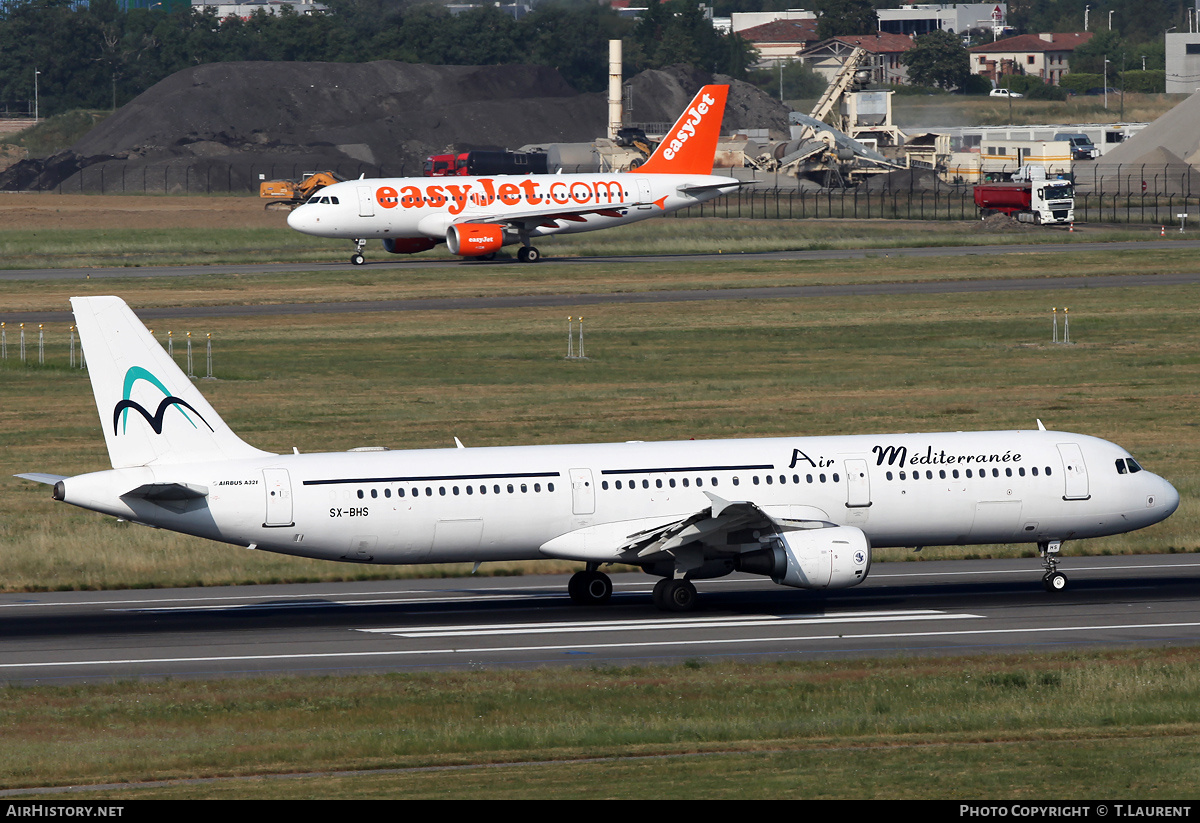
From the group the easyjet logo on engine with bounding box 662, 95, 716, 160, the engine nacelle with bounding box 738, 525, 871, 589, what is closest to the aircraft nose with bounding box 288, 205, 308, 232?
the easyjet logo on engine with bounding box 662, 95, 716, 160

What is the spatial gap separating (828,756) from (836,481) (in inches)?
540

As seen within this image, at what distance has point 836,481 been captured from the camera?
119 feet

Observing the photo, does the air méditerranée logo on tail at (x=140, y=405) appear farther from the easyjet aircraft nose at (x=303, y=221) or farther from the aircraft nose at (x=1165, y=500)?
the easyjet aircraft nose at (x=303, y=221)

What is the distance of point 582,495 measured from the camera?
3550 cm

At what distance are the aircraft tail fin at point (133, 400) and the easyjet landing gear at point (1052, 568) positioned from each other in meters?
18.6

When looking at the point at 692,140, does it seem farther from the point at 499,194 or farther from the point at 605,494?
the point at 605,494

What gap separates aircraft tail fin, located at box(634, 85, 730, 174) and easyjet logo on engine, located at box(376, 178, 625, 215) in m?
3.80

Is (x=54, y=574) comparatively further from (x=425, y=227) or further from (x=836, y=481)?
(x=425, y=227)

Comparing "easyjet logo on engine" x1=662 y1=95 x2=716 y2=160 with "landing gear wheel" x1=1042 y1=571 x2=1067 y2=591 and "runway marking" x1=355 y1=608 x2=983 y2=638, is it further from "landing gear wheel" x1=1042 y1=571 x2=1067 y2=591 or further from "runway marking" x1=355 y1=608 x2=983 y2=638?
"runway marking" x1=355 y1=608 x2=983 y2=638

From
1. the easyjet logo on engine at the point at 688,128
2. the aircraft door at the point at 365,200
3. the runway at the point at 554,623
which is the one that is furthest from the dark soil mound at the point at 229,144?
the runway at the point at 554,623

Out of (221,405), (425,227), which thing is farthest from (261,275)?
(221,405)

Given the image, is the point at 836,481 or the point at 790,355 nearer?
the point at 836,481

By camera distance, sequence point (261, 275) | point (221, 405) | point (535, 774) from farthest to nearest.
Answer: point (261, 275) < point (221, 405) < point (535, 774)
